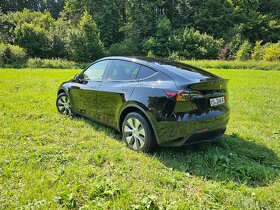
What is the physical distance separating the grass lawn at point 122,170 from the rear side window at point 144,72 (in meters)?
1.23

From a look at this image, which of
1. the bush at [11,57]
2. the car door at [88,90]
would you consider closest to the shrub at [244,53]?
the bush at [11,57]

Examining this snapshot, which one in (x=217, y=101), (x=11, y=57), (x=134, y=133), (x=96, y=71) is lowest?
(x=134, y=133)

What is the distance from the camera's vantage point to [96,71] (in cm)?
492

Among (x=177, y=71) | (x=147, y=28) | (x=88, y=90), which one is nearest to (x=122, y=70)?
(x=88, y=90)

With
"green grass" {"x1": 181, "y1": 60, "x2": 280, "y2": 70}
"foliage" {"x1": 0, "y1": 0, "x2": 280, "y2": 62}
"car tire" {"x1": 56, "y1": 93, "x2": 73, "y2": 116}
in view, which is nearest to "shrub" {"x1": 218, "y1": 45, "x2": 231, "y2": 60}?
"foliage" {"x1": 0, "y1": 0, "x2": 280, "y2": 62}

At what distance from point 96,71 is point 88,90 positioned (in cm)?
43

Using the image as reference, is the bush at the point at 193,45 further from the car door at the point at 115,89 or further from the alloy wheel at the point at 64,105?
the car door at the point at 115,89

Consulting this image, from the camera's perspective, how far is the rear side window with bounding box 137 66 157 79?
3783 mm

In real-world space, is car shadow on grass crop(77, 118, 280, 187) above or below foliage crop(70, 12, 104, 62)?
below

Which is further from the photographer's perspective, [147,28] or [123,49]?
[147,28]

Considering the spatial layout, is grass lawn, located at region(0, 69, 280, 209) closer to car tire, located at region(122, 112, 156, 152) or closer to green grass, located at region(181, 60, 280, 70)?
car tire, located at region(122, 112, 156, 152)

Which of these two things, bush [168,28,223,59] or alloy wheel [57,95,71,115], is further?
bush [168,28,223,59]

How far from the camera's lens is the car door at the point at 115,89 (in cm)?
400

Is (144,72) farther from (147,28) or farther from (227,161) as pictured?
(147,28)
